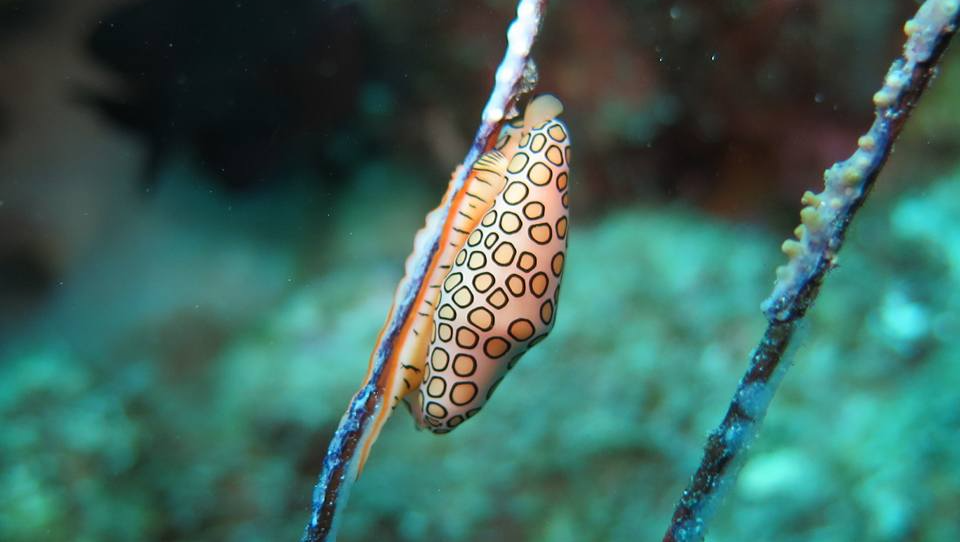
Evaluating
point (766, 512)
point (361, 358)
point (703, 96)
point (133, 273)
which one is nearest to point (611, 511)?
point (766, 512)

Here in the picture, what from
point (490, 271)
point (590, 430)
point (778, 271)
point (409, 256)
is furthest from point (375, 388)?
point (590, 430)

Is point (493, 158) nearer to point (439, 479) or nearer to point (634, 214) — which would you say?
point (439, 479)

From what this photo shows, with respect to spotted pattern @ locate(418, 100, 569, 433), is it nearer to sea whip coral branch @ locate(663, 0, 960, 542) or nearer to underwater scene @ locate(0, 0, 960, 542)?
underwater scene @ locate(0, 0, 960, 542)

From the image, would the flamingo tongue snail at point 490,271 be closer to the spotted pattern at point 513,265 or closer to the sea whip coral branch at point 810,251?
the spotted pattern at point 513,265

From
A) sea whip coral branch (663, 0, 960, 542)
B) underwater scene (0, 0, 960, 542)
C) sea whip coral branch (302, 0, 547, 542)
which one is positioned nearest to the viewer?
sea whip coral branch (663, 0, 960, 542)

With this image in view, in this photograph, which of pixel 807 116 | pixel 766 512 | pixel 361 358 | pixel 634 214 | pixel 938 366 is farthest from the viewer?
pixel 634 214

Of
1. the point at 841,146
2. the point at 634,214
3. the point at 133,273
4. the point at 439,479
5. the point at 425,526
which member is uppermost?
the point at 841,146

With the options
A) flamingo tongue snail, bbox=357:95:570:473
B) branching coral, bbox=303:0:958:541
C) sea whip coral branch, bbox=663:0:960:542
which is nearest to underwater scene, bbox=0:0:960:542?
flamingo tongue snail, bbox=357:95:570:473

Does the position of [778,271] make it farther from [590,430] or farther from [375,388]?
[590,430]
